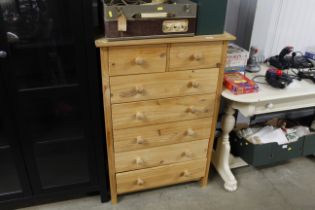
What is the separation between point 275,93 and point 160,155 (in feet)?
2.29

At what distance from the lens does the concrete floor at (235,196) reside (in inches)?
69.0

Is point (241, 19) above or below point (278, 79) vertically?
above

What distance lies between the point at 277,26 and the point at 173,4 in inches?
38.1

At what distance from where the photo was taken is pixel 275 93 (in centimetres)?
156

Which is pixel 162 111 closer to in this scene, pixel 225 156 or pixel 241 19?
pixel 225 156

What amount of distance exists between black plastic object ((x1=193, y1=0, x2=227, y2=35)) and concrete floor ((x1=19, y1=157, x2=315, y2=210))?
0.99 metres

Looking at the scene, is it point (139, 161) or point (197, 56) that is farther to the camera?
point (139, 161)

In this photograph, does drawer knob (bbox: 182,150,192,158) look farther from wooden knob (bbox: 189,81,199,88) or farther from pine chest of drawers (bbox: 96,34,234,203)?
wooden knob (bbox: 189,81,199,88)

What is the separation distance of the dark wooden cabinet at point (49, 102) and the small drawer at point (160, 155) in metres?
0.12

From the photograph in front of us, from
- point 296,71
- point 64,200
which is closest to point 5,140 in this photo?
point 64,200

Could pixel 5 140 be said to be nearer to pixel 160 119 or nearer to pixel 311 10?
pixel 160 119

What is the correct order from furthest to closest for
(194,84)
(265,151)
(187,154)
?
(265,151)
(187,154)
(194,84)

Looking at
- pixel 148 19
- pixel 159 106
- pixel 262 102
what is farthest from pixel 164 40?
pixel 262 102

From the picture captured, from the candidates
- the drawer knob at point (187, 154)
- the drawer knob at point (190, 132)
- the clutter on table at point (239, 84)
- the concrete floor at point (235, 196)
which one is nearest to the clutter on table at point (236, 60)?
the clutter on table at point (239, 84)
